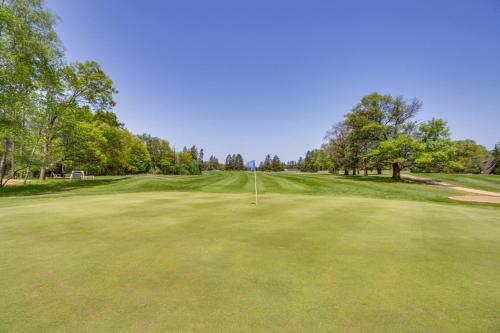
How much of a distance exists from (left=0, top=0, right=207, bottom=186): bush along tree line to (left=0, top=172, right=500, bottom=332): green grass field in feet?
58.0

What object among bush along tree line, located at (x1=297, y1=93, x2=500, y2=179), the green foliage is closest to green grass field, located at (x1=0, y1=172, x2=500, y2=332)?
bush along tree line, located at (x1=297, y1=93, x2=500, y2=179)

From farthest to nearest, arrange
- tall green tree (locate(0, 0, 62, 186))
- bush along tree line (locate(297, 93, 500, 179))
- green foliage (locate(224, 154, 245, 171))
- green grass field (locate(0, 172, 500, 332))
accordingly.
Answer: green foliage (locate(224, 154, 245, 171))
bush along tree line (locate(297, 93, 500, 179))
tall green tree (locate(0, 0, 62, 186))
green grass field (locate(0, 172, 500, 332))

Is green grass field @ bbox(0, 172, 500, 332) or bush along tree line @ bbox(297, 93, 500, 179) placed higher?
bush along tree line @ bbox(297, 93, 500, 179)

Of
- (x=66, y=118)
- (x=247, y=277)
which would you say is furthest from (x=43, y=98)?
(x=247, y=277)

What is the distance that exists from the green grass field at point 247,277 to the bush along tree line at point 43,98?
696 inches

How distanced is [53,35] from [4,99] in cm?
920

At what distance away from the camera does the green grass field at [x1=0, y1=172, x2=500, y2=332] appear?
2.54 metres

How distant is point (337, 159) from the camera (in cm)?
4488

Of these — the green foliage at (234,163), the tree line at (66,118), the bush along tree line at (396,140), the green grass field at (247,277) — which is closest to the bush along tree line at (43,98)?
the tree line at (66,118)

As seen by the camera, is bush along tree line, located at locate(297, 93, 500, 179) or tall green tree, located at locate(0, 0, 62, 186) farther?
bush along tree line, located at locate(297, 93, 500, 179)

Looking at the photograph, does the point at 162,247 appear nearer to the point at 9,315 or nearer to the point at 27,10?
the point at 9,315

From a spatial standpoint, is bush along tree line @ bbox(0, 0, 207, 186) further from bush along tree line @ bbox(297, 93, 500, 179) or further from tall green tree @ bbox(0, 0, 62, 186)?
bush along tree line @ bbox(297, 93, 500, 179)

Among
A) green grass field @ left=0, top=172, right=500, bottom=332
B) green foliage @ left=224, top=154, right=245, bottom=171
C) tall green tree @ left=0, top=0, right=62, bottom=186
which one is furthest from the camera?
green foliage @ left=224, top=154, right=245, bottom=171

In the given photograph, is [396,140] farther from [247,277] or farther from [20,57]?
[20,57]
